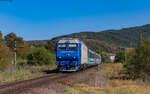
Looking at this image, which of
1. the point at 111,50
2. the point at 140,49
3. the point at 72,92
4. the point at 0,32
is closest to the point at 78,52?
the point at 140,49

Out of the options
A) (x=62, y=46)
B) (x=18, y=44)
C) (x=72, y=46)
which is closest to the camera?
(x=72, y=46)

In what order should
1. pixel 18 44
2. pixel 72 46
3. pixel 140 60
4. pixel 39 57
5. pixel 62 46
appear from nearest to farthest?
pixel 140 60 → pixel 72 46 → pixel 62 46 → pixel 39 57 → pixel 18 44

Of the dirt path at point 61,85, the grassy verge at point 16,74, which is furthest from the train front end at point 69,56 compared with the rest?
the dirt path at point 61,85

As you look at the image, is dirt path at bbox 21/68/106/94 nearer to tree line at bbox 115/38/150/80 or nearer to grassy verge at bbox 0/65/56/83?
tree line at bbox 115/38/150/80

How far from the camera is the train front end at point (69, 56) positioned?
24.9 meters

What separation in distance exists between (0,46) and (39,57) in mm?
8229

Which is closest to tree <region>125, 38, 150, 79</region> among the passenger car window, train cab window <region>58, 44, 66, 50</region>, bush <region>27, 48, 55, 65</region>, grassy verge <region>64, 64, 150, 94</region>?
grassy verge <region>64, 64, 150, 94</region>

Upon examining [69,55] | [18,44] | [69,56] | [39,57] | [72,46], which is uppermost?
[18,44]

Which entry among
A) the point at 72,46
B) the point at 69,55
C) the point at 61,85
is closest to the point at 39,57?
the point at 72,46

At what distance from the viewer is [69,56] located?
989 inches

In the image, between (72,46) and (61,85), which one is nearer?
(61,85)

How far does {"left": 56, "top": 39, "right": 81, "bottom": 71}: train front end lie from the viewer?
2488cm

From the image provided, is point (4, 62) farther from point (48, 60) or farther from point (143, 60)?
point (143, 60)

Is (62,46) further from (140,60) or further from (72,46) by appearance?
(140,60)
